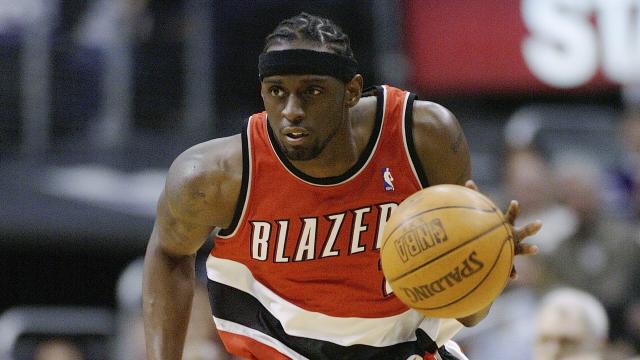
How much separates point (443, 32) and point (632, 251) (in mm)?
3311

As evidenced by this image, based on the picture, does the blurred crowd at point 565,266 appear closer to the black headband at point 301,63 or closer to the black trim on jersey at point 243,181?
the black trim on jersey at point 243,181

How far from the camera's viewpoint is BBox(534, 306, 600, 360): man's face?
6.20 metres

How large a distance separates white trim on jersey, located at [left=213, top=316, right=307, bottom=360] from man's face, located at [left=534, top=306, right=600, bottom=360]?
6.85 feet

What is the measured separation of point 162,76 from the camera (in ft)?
30.2

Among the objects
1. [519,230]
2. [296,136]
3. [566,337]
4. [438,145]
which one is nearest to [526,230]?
[519,230]

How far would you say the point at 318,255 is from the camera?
4.46 metres

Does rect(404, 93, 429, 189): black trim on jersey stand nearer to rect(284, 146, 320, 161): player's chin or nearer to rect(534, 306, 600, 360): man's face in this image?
rect(284, 146, 320, 161): player's chin

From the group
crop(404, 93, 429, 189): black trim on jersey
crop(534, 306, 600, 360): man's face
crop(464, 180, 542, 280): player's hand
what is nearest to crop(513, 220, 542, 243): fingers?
crop(464, 180, 542, 280): player's hand

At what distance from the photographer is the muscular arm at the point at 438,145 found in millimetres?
4340

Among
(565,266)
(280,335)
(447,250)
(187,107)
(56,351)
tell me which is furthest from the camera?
(187,107)

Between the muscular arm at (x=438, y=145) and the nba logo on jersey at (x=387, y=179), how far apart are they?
0.41ft

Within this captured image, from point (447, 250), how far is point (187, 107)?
579 cm

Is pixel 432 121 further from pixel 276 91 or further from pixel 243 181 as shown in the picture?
pixel 243 181

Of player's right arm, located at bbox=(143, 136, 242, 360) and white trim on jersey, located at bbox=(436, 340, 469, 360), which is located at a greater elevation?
player's right arm, located at bbox=(143, 136, 242, 360)
